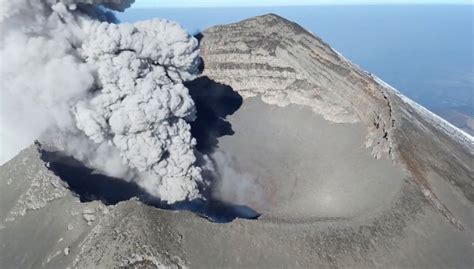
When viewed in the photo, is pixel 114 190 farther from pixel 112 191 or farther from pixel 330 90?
pixel 330 90

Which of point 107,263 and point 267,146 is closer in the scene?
point 107,263

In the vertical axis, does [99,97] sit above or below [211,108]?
above

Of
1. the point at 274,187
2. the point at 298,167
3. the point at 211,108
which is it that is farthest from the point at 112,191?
the point at 211,108

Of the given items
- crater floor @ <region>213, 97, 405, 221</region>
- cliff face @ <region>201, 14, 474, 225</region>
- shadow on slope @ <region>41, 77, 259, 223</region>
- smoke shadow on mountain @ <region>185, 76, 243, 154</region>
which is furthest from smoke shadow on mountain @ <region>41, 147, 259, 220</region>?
cliff face @ <region>201, 14, 474, 225</region>

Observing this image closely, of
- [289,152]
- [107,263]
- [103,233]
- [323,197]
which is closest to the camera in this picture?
[107,263]

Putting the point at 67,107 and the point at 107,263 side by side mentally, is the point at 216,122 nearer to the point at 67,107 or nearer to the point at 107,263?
the point at 67,107

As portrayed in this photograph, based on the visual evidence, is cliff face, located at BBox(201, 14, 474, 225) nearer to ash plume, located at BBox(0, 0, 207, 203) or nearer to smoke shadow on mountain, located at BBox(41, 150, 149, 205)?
ash plume, located at BBox(0, 0, 207, 203)

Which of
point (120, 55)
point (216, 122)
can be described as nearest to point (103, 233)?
point (120, 55)
